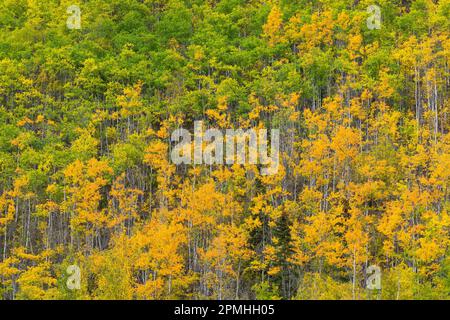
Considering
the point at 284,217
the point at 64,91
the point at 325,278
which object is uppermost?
the point at 64,91

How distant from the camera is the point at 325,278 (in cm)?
4122

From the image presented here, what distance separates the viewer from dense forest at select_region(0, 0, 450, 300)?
42.6 metres

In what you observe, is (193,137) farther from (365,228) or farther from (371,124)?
(365,228)

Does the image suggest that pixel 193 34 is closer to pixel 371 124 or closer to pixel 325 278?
pixel 371 124

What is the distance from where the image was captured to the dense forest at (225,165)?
4259cm

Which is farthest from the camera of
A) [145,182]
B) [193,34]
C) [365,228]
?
[193,34]

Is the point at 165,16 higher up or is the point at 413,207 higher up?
the point at 165,16

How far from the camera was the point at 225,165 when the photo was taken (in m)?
51.0

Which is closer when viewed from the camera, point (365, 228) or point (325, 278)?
point (325, 278)

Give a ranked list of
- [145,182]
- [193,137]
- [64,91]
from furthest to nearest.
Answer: [64,91] < [193,137] < [145,182]

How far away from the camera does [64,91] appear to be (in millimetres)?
64062

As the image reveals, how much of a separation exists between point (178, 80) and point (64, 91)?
408 inches
